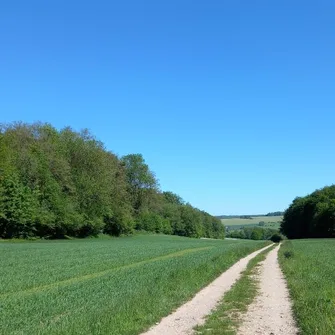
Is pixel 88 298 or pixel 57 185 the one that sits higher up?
pixel 57 185

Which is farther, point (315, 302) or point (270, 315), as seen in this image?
point (315, 302)

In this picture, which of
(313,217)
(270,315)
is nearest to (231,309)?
(270,315)

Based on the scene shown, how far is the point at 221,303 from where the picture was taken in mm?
14766

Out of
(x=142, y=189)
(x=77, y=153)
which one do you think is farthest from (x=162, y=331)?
(x=142, y=189)

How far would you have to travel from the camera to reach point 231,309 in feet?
45.1

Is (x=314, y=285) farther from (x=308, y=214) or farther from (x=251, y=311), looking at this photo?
(x=308, y=214)

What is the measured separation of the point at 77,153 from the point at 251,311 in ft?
226

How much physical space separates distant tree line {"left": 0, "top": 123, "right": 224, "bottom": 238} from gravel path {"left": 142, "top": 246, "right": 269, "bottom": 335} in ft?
155

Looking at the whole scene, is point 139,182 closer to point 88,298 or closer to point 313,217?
point 313,217

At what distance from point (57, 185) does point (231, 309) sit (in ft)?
194

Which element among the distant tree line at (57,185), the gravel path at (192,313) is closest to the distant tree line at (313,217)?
the distant tree line at (57,185)

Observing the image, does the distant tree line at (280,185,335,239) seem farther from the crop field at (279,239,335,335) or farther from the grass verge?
the grass verge

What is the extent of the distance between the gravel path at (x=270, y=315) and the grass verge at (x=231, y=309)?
255 mm

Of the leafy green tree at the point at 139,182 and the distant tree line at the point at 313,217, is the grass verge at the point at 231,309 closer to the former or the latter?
the leafy green tree at the point at 139,182
